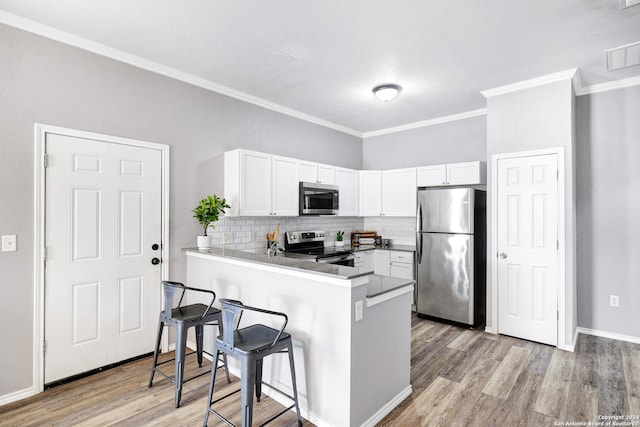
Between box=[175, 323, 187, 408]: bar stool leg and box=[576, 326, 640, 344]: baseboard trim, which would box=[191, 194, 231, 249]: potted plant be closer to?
box=[175, 323, 187, 408]: bar stool leg

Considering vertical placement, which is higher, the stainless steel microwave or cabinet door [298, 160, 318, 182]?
cabinet door [298, 160, 318, 182]

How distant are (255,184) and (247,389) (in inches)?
93.2

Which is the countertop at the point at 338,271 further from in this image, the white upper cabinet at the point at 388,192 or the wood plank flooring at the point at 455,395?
the white upper cabinet at the point at 388,192

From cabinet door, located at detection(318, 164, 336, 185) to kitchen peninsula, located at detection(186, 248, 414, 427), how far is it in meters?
2.20

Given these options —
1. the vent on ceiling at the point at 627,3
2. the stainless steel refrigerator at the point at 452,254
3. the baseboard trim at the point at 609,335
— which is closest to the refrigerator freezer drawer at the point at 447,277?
the stainless steel refrigerator at the point at 452,254

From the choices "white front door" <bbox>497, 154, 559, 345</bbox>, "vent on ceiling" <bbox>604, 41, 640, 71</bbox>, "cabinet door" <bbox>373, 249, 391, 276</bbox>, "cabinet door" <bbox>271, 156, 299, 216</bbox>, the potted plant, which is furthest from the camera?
"cabinet door" <bbox>373, 249, 391, 276</bbox>

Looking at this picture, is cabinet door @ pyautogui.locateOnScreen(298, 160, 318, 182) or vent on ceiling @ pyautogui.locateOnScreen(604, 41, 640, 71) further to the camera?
cabinet door @ pyautogui.locateOnScreen(298, 160, 318, 182)

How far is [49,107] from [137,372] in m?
2.31

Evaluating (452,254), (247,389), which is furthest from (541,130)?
(247,389)

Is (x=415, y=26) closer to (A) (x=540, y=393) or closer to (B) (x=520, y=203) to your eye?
(B) (x=520, y=203)

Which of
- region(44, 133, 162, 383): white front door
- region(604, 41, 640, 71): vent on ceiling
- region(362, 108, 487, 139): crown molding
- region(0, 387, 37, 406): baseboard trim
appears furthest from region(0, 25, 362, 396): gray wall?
region(604, 41, 640, 71): vent on ceiling

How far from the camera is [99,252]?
114 inches

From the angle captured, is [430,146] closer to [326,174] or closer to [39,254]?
[326,174]

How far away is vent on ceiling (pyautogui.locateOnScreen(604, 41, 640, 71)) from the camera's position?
283cm
